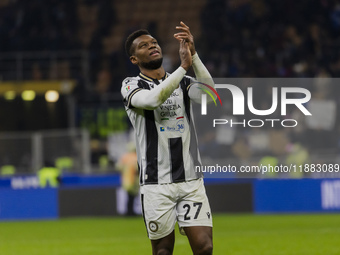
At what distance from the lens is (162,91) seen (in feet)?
16.8

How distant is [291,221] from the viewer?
13.3m

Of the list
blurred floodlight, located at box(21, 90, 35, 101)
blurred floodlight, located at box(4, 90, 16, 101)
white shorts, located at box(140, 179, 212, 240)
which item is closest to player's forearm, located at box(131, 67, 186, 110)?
white shorts, located at box(140, 179, 212, 240)

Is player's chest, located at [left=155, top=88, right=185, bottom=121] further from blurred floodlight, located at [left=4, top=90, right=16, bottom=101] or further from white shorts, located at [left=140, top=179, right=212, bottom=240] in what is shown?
blurred floodlight, located at [left=4, top=90, right=16, bottom=101]

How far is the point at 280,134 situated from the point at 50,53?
850 cm

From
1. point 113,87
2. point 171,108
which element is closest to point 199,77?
point 171,108

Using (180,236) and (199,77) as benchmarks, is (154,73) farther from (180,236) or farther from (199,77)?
(180,236)

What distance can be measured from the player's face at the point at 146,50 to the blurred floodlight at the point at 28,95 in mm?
14693

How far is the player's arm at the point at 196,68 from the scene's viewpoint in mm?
5262

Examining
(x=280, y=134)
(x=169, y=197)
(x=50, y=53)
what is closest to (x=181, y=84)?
(x=169, y=197)

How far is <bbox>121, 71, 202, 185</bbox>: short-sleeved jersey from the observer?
5.44 m

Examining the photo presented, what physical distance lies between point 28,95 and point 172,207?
1504 centimetres

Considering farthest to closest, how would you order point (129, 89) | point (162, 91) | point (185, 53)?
point (129, 89)
point (185, 53)
point (162, 91)

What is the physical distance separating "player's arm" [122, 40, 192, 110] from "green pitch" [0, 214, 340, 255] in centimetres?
430

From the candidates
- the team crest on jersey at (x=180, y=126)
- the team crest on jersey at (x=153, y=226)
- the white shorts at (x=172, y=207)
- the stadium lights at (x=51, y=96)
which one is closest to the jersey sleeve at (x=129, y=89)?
the team crest on jersey at (x=180, y=126)
